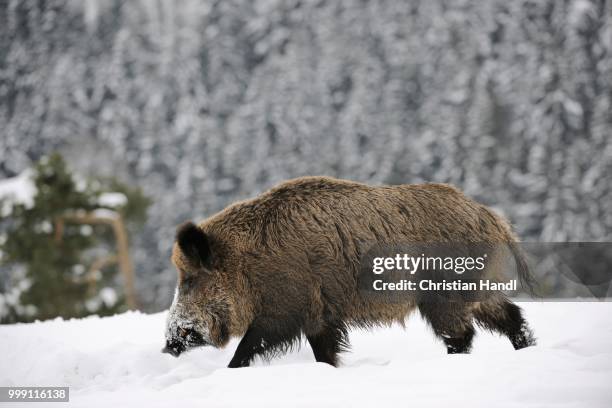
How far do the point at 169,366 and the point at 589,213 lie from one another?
1203 inches

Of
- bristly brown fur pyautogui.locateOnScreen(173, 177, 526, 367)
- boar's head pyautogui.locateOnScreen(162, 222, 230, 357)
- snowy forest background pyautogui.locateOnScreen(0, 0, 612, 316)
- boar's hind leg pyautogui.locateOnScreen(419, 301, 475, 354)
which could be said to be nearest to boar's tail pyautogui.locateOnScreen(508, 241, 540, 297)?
bristly brown fur pyautogui.locateOnScreen(173, 177, 526, 367)

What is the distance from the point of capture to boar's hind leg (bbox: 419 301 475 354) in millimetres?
5098

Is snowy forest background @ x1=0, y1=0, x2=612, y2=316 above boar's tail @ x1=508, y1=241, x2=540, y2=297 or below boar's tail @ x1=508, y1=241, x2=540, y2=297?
above

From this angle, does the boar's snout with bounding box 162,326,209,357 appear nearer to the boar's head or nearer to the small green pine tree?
the boar's head

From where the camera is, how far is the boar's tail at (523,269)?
214 inches

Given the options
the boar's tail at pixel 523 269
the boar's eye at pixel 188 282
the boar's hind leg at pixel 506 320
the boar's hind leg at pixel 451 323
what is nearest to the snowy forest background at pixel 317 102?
the boar's tail at pixel 523 269

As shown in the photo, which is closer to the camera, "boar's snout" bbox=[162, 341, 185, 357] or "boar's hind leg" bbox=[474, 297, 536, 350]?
"boar's snout" bbox=[162, 341, 185, 357]

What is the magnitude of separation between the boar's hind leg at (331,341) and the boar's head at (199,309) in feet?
2.51

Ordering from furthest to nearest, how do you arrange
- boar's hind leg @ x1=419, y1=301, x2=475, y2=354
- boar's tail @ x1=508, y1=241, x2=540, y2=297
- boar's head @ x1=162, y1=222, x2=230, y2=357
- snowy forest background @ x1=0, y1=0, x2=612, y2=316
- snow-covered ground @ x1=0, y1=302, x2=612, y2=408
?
snowy forest background @ x1=0, y1=0, x2=612, y2=316 < boar's tail @ x1=508, y1=241, x2=540, y2=297 < boar's hind leg @ x1=419, y1=301, x2=475, y2=354 < boar's head @ x1=162, y1=222, x2=230, y2=357 < snow-covered ground @ x1=0, y1=302, x2=612, y2=408

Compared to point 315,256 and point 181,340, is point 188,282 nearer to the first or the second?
point 181,340

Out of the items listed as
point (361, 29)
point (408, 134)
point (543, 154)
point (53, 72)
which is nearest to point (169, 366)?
point (543, 154)

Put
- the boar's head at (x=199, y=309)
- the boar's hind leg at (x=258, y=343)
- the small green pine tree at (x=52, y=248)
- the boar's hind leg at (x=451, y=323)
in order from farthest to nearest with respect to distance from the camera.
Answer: the small green pine tree at (x=52, y=248) < the boar's hind leg at (x=451, y=323) < the boar's head at (x=199, y=309) < the boar's hind leg at (x=258, y=343)

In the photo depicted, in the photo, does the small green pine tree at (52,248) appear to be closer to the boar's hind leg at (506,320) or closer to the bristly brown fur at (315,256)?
the bristly brown fur at (315,256)

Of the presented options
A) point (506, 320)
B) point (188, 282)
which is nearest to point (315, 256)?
point (188, 282)
